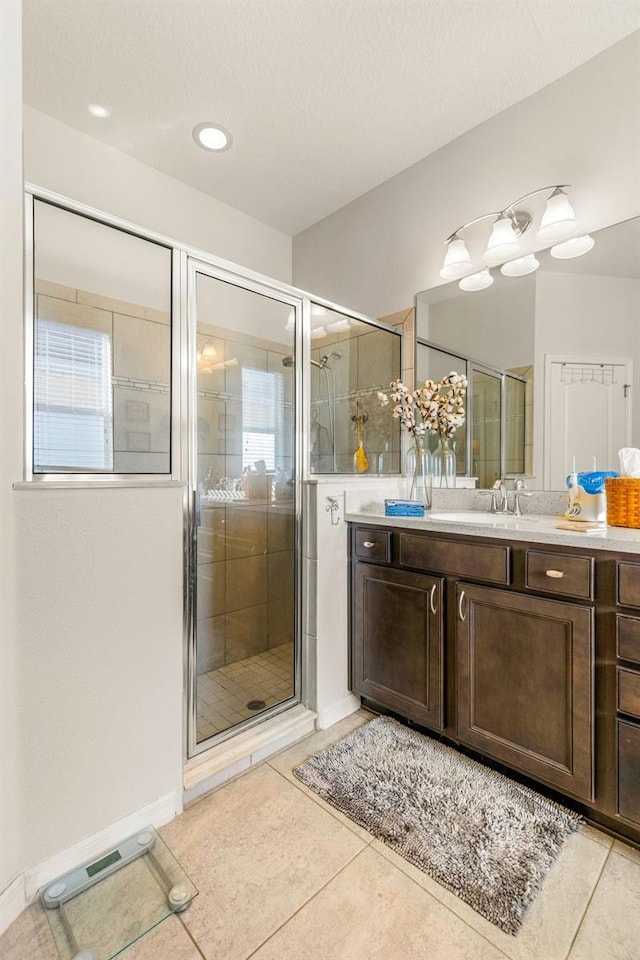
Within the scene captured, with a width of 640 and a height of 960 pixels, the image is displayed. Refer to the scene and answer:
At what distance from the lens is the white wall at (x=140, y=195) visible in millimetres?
2090

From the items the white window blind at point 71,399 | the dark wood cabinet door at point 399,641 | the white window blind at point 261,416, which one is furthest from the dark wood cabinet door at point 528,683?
the white window blind at point 71,399

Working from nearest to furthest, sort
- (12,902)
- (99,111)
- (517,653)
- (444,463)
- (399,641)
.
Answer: (12,902) → (517,653) → (399,641) → (99,111) → (444,463)

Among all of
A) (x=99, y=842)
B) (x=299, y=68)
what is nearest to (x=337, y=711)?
(x=99, y=842)

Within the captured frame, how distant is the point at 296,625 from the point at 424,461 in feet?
3.50

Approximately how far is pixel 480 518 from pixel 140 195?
245 centimetres

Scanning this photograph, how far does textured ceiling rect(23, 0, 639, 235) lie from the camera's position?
5.43 feet

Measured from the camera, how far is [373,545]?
196cm

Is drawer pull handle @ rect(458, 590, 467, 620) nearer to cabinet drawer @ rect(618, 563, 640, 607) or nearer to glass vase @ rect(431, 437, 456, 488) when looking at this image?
cabinet drawer @ rect(618, 563, 640, 607)

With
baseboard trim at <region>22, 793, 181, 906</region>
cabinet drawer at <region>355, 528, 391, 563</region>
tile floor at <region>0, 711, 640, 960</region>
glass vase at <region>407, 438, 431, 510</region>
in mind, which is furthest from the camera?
glass vase at <region>407, 438, 431, 510</region>

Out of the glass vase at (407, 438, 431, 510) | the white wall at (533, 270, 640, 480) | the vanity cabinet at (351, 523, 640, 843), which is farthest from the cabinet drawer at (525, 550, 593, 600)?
the glass vase at (407, 438, 431, 510)

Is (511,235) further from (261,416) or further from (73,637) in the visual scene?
(73,637)

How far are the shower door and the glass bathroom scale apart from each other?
37 cm

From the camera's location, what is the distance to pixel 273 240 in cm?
307

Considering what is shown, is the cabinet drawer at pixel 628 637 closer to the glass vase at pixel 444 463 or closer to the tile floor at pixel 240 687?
the glass vase at pixel 444 463
